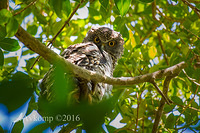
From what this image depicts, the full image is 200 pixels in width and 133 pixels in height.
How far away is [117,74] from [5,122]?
215 centimetres

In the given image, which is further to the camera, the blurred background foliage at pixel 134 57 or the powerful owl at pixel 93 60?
the blurred background foliage at pixel 134 57

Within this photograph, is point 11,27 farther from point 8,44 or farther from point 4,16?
point 8,44

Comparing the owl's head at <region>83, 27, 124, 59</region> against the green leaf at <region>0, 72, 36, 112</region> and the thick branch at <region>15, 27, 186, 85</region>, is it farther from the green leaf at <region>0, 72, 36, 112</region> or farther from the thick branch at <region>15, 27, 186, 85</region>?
the green leaf at <region>0, 72, 36, 112</region>

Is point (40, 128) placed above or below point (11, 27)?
below

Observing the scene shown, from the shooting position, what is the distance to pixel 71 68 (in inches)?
55.3

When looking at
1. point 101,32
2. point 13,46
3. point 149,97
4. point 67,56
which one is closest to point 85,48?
point 67,56

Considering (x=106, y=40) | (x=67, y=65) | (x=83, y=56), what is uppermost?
(x=106, y=40)

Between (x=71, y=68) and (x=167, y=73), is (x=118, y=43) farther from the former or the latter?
(x=71, y=68)

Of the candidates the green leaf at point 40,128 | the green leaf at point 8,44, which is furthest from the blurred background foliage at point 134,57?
the green leaf at point 40,128

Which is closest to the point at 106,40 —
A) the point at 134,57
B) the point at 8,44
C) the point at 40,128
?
the point at 134,57

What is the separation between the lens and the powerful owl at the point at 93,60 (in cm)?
163

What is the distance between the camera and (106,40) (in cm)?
336

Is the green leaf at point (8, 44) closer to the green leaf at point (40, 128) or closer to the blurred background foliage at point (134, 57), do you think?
the blurred background foliage at point (134, 57)

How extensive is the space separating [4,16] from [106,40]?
2.23 m
